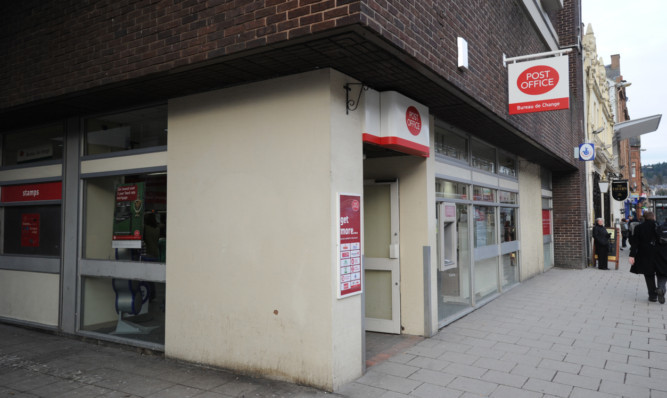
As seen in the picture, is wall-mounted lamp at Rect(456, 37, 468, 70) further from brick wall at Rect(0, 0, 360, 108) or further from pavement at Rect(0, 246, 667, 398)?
pavement at Rect(0, 246, 667, 398)

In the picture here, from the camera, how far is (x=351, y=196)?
487 cm

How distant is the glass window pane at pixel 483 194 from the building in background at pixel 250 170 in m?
0.16

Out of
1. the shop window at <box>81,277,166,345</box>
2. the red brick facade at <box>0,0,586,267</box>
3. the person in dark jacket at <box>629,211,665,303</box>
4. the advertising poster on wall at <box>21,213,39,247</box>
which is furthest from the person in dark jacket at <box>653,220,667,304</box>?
the advertising poster on wall at <box>21,213,39,247</box>

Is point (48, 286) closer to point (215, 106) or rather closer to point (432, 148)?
point (215, 106)

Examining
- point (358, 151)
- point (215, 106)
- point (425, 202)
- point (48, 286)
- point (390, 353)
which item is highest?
point (215, 106)

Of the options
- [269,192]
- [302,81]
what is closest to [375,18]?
[302,81]

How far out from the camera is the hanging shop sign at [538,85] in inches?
272

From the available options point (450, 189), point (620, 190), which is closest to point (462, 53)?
point (450, 189)

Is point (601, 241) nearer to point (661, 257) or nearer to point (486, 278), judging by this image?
point (661, 257)

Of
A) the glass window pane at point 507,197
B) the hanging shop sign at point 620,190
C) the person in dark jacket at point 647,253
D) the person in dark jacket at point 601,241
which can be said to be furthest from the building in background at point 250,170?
the hanging shop sign at point 620,190

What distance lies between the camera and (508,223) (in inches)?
424

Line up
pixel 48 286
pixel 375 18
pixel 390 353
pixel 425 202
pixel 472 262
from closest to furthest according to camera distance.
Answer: pixel 375 18 < pixel 390 353 < pixel 425 202 < pixel 48 286 < pixel 472 262

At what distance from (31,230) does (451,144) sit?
712 cm

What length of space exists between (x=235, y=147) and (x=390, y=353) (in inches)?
126
